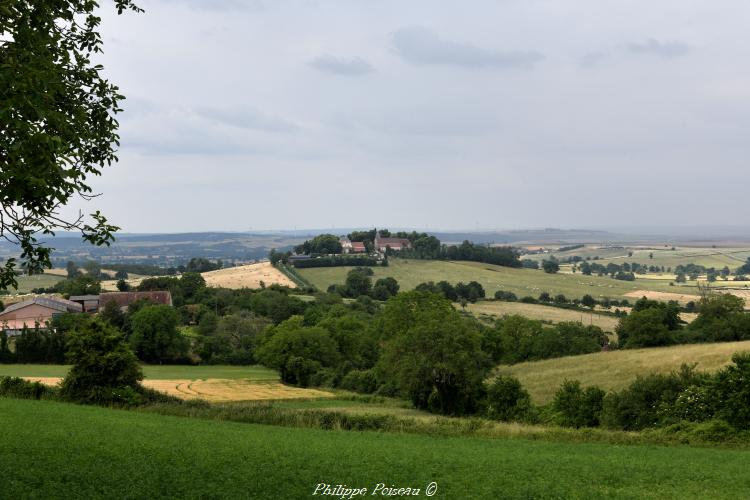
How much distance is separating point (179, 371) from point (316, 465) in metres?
60.8

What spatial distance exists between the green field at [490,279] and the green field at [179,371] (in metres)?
61.1

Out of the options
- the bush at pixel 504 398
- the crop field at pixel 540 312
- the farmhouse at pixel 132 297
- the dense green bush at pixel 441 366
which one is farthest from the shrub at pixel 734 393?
the farmhouse at pixel 132 297

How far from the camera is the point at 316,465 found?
18.2 meters

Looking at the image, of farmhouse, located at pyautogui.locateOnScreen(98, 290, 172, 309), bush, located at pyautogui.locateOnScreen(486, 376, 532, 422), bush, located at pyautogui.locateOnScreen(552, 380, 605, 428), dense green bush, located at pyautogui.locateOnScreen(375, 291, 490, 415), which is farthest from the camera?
farmhouse, located at pyautogui.locateOnScreen(98, 290, 172, 309)

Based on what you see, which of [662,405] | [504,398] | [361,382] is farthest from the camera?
[361,382]

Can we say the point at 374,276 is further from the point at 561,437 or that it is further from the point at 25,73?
the point at 25,73

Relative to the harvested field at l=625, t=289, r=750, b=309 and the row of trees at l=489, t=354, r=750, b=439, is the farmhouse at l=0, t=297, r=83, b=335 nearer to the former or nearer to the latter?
the row of trees at l=489, t=354, r=750, b=439

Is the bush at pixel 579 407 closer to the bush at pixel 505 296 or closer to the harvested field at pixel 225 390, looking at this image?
the harvested field at pixel 225 390

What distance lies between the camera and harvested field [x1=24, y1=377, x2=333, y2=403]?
51438 millimetres

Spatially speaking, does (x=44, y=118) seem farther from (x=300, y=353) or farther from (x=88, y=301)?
(x=88, y=301)

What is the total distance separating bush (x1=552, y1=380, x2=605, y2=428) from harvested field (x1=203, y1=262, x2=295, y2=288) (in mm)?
104526

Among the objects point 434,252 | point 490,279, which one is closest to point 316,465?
point 490,279

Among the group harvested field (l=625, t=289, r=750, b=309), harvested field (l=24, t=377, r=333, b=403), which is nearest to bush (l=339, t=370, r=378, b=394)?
harvested field (l=24, t=377, r=333, b=403)

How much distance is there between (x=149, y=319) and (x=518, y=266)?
124m
